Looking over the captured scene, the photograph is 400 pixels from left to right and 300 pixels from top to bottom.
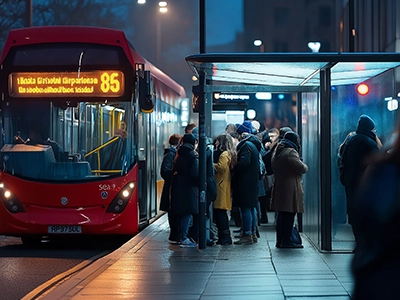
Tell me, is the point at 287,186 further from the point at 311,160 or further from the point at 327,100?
the point at 327,100

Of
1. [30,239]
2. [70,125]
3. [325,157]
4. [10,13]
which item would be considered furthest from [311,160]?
[10,13]

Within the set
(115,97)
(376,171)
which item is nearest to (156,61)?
(115,97)

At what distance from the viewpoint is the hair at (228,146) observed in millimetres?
12789

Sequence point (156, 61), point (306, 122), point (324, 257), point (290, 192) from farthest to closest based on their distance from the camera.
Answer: point (156, 61) → point (306, 122) → point (290, 192) → point (324, 257)

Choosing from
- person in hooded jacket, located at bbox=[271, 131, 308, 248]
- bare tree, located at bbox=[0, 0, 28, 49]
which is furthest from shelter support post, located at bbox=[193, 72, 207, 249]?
bare tree, located at bbox=[0, 0, 28, 49]

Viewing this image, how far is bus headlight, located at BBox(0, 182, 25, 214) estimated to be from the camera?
13.2 metres

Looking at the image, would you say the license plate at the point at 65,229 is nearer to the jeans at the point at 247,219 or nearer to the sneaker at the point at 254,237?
the jeans at the point at 247,219

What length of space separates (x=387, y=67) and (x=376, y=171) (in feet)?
28.2

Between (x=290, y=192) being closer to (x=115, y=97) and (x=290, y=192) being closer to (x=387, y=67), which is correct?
(x=387, y=67)

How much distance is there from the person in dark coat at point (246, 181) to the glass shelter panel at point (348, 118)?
1445mm

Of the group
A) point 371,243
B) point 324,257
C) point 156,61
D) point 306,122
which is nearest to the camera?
point 371,243

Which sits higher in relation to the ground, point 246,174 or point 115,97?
Result: point 115,97

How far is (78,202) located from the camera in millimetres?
13391

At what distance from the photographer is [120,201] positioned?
1348cm
